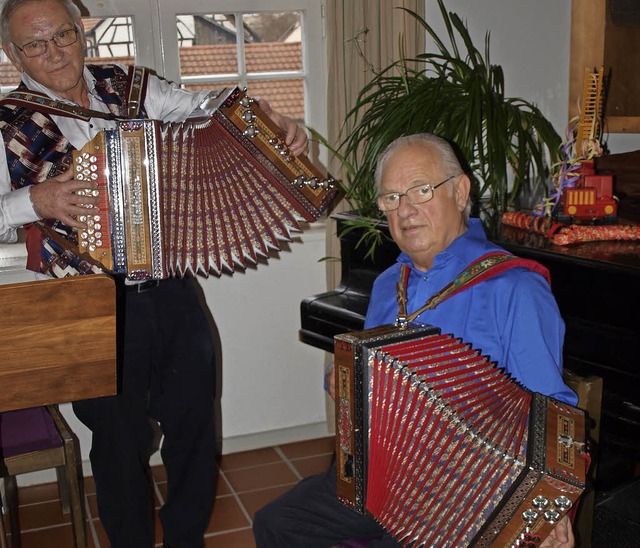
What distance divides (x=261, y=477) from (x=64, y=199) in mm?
1668

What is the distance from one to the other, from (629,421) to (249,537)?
1.33 m

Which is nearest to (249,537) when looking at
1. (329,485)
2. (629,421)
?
(329,485)

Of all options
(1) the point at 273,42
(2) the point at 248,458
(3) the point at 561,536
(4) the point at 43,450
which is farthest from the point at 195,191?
(2) the point at 248,458

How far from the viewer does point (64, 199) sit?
5.84ft

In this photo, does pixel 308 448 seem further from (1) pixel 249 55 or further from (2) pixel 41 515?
(1) pixel 249 55

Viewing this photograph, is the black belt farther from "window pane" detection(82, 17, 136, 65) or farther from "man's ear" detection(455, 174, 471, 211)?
"window pane" detection(82, 17, 136, 65)

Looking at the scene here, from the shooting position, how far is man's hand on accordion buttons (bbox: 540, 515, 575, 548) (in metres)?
1.40

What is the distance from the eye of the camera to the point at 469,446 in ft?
4.45

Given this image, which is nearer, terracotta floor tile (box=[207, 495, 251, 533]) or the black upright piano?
the black upright piano

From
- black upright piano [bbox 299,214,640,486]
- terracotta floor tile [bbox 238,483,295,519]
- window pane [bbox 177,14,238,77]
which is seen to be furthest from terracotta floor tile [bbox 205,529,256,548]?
window pane [bbox 177,14,238,77]

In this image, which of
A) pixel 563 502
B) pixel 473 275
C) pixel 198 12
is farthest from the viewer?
pixel 198 12

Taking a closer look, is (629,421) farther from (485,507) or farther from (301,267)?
(301,267)

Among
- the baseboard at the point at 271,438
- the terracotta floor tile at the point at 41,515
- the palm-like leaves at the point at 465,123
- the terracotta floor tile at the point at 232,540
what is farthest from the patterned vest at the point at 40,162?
the baseboard at the point at 271,438

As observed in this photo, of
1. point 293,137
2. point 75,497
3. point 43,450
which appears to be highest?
point 293,137
